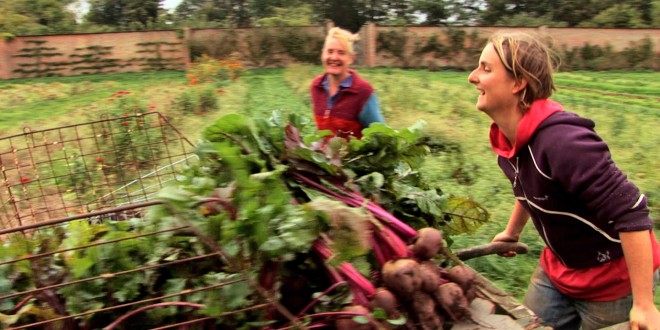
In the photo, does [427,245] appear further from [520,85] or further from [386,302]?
[520,85]

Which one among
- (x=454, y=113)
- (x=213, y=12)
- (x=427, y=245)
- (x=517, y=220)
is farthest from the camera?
(x=213, y=12)

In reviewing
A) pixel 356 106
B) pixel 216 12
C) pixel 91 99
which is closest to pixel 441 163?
pixel 356 106

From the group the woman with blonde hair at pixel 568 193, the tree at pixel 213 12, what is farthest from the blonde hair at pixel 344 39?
the tree at pixel 213 12

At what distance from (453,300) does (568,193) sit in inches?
18.3

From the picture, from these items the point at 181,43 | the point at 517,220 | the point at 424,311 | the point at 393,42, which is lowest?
the point at 393,42

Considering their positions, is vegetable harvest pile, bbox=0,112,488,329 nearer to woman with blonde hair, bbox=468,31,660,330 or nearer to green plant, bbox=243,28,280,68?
woman with blonde hair, bbox=468,31,660,330

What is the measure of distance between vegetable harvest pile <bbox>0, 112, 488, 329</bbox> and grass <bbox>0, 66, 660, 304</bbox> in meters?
2.09

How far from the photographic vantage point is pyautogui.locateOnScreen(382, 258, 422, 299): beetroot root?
1.45m

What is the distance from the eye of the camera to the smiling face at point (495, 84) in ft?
5.47

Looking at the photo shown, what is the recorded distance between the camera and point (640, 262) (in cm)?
152

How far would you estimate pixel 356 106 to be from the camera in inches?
117

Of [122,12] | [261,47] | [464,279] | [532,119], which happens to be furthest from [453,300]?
[122,12]

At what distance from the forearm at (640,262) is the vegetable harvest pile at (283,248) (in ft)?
1.42

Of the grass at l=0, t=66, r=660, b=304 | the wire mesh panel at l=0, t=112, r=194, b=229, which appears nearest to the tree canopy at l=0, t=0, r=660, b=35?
the grass at l=0, t=66, r=660, b=304
